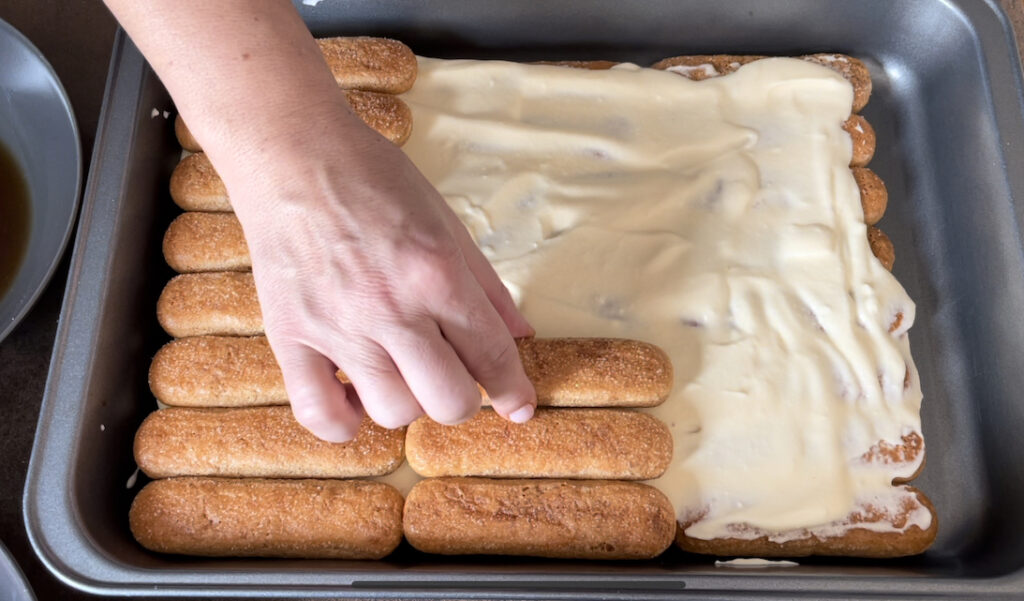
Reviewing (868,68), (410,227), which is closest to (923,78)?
(868,68)

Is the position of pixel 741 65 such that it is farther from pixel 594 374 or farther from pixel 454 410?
pixel 454 410

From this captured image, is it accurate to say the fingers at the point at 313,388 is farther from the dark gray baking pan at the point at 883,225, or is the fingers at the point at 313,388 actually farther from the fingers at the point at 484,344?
the dark gray baking pan at the point at 883,225

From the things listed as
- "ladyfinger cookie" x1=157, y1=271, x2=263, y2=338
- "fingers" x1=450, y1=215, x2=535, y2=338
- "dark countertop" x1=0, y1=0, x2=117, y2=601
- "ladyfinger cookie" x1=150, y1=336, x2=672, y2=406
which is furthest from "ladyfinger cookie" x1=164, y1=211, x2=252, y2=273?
"fingers" x1=450, y1=215, x2=535, y2=338

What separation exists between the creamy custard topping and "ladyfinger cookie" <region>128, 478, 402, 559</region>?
403 millimetres

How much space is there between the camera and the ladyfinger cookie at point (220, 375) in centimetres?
120

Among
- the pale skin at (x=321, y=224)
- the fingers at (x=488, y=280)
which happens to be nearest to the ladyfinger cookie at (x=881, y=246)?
the fingers at (x=488, y=280)

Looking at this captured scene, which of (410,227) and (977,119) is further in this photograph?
(977,119)

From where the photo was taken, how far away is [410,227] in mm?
884

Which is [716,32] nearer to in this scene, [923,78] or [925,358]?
[923,78]

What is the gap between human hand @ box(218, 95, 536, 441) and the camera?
34.2 inches

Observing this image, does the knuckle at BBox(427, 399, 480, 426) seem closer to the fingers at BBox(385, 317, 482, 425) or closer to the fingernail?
the fingers at BBox(385, 317, 482, 425)

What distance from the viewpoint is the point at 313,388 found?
35.5 inches

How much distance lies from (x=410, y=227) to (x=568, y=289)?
1.44 feet

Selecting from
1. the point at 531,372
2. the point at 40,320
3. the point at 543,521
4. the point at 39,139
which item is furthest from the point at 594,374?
the point at 39,139
